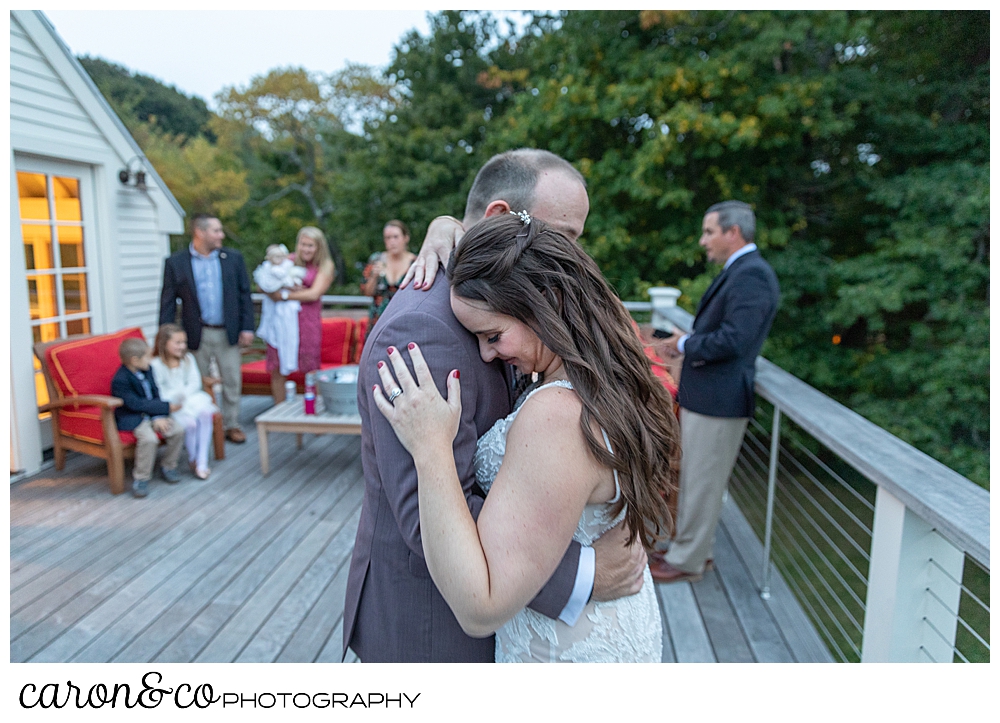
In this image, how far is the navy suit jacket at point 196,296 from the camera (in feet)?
15.4

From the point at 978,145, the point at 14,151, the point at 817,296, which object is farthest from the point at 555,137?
the point at 14,151

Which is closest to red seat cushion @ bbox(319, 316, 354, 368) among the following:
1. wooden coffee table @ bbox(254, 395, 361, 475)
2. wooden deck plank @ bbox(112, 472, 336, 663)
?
wooden coffee table @ bbox(254, 395, 361, 475)

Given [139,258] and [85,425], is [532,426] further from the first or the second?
[139,258]

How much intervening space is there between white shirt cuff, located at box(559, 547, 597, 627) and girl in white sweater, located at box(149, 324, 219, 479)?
3665 mm

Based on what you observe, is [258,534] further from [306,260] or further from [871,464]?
[871,464]

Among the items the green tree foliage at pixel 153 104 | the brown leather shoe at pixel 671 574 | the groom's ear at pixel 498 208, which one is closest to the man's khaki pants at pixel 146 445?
the brown leather shoe at pixel 671 574

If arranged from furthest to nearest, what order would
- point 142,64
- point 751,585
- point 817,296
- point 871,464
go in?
point 142,64 < point 817,296 < point 751,585 < point 871,464

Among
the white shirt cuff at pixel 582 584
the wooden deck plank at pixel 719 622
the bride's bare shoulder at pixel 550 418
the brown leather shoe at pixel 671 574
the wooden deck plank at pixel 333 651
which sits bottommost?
the wooden deck plank at pixel 333 651

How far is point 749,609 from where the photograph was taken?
282 cm

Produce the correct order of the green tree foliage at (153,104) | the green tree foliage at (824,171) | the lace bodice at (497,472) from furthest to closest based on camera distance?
the green tree foliage at (153,104) < the green tree foliage at (824,171) < the lace bodice at (497,472)

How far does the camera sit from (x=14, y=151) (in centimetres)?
416

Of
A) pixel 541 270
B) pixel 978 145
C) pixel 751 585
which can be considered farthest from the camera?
pixel 978 145

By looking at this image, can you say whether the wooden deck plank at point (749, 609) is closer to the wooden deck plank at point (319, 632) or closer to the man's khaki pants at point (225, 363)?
the wooden deck plank at point (319, 632)

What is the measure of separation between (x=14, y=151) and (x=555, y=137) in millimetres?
7751
